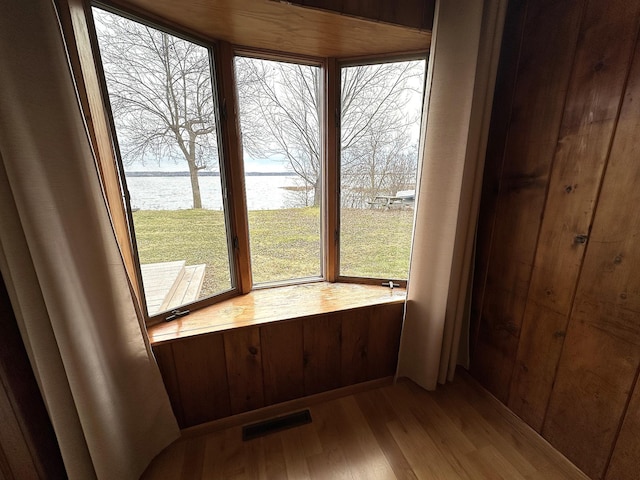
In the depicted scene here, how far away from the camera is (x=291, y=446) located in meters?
1.22

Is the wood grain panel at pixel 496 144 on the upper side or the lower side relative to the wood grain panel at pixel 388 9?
lower

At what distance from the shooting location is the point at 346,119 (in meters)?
1.49

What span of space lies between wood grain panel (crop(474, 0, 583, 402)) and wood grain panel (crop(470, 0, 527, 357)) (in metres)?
0.03

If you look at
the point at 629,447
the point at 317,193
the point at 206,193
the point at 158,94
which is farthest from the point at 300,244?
the point at 629,447

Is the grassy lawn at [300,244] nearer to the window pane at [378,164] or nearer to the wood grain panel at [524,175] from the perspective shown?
the window pane at [378,164]

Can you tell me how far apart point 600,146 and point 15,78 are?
184 cm

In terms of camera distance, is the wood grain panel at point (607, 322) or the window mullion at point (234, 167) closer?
the wood grain panel at point (607, 322)

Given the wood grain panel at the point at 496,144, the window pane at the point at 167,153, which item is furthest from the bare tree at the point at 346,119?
Answer: the wood grain panel at the point at 496,144

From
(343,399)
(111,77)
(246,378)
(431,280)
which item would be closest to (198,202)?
(111,77)

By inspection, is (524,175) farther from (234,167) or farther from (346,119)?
(234,167)

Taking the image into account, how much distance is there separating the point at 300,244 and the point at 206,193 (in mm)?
645

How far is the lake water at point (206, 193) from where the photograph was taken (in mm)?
1134

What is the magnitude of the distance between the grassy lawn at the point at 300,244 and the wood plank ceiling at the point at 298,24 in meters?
Result: 0.84

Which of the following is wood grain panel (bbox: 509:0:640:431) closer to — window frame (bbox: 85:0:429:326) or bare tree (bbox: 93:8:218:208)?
window frame (bbox: 85:0:429:326)
